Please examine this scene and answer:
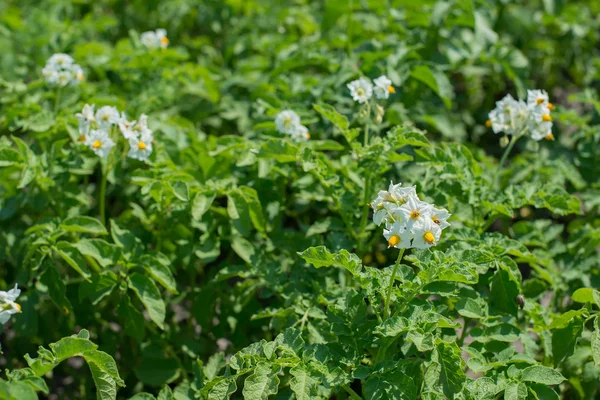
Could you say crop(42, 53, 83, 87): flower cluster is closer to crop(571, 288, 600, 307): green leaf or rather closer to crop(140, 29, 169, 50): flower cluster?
crop(140, 29, 169, 50): flower cluster

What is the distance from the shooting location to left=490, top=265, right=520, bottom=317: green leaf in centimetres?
248

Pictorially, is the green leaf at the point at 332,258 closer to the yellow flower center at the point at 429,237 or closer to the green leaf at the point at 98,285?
the yellow flower center at the point at 429,237

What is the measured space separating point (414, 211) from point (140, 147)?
1162 mm

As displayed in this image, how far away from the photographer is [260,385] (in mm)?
2076

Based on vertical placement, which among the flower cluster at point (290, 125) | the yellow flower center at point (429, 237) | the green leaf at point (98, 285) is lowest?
the green leaf at point (98, 285)

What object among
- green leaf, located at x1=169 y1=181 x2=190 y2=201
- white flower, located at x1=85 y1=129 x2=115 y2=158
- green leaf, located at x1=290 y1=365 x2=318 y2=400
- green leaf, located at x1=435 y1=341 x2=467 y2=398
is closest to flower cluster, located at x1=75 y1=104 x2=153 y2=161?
white flower, located at x1=85 y1=129 x2=115 y2=158

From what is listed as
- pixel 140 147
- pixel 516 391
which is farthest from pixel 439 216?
pixel 140 147

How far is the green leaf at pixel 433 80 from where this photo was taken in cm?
336

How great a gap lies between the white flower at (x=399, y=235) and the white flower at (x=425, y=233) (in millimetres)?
21

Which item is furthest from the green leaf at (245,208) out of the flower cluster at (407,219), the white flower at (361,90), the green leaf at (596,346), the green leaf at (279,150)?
the green leaf at (596,346)

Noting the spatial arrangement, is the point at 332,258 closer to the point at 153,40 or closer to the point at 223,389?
the point at 223,389

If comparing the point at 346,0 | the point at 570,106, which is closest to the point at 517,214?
the point at 570,106

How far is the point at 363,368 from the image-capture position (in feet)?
7.09

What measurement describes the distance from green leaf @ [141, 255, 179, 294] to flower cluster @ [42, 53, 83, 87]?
1.00 m
